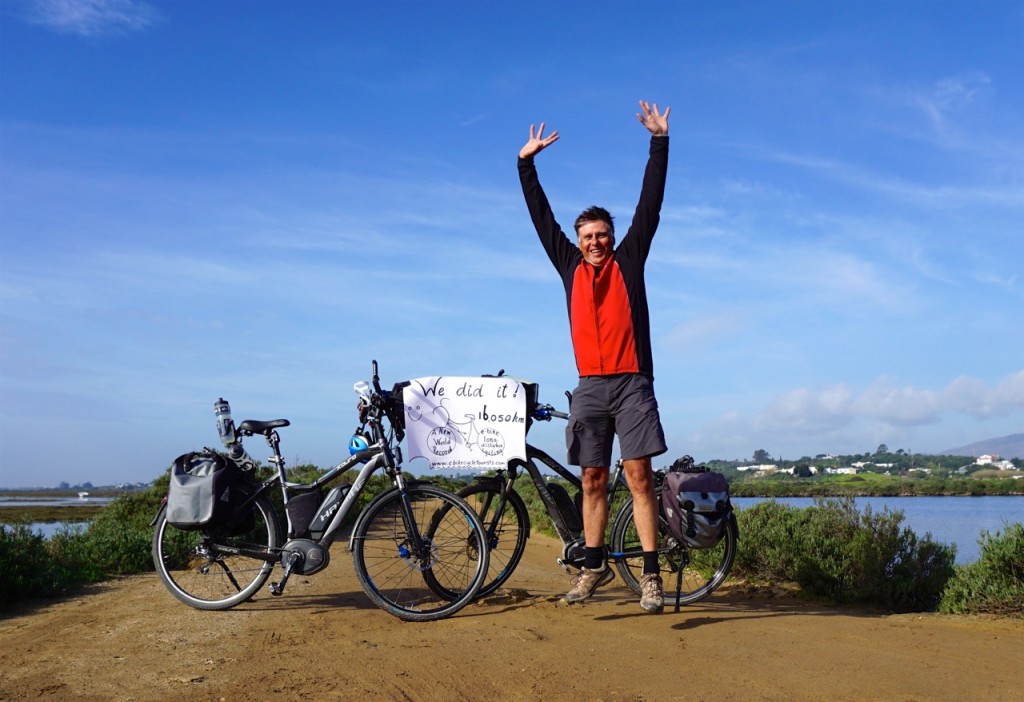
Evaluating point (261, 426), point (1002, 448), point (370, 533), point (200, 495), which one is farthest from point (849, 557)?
point (1002, 448)

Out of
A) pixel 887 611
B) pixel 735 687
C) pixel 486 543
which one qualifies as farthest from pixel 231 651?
pixel 887 611

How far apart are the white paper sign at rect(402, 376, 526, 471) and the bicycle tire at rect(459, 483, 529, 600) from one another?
0.18 meters

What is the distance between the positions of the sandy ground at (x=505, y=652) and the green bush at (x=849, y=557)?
0.43 meters

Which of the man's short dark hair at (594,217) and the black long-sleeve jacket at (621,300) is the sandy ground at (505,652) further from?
the man's short dark hair at (594,217)

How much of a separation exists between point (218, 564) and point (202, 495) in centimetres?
61

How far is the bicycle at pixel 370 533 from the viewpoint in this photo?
5.55 metres

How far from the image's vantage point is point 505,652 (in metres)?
4.39

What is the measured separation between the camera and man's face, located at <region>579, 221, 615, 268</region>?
5672mm

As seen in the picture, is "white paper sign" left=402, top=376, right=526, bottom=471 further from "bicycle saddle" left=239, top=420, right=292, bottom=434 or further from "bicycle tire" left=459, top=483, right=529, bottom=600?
"bicycle saddle" left=239, top=420, right=292, bottom=434

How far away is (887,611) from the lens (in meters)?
6.12

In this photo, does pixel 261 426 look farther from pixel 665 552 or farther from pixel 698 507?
pixel 698 507

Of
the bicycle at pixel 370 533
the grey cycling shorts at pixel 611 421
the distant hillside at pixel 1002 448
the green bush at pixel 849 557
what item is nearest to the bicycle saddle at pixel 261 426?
the bicycle at pixel 370 533

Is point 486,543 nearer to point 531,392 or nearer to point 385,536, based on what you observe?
point 385,536

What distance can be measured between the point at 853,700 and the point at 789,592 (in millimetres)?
3258
